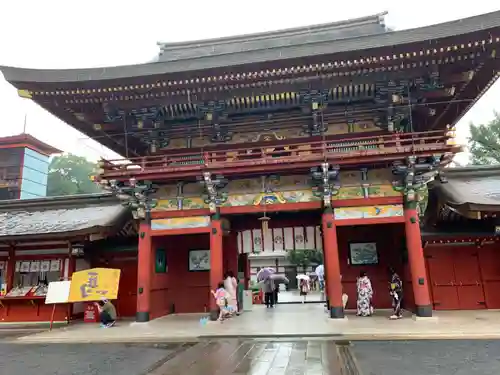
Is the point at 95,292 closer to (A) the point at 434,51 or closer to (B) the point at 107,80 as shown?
(B) the point at 107,80

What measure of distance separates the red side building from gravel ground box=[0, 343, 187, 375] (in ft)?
11.8

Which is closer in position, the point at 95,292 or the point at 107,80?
the point at 107,80

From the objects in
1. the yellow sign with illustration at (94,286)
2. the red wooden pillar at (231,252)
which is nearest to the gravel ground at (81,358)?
the yellow sign with illustration at (94,286)

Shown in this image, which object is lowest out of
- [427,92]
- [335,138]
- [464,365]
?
[464,365]

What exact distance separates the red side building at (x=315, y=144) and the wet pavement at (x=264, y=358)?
3526 millimetres

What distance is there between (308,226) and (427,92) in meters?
6.86

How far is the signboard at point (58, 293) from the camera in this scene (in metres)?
12.6

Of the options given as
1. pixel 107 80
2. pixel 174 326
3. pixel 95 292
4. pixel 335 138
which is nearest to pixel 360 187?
pixel 335 138

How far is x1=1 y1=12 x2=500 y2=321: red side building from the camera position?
11.2m

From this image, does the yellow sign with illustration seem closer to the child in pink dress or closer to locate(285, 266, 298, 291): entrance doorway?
the child in pink dress

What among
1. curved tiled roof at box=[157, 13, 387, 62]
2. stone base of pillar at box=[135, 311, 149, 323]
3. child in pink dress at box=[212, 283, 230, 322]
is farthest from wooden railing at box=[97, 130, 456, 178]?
curved tiled roof at box=[157, 13, 387, 62]

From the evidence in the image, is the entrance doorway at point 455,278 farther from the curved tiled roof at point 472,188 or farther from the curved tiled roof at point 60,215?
the curved tiled roof at point 60,215

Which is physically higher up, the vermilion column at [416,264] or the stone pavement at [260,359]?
the vermilion column at [416,264]

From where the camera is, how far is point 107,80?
1179cm
